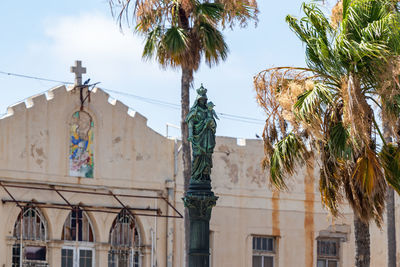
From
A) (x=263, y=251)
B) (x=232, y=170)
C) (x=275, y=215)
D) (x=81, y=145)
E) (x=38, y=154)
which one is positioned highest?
(x=81, y=145)

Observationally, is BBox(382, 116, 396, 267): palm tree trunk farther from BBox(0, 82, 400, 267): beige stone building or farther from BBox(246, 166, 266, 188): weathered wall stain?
BBox(246, 166, 266, 188): weathered wall stain

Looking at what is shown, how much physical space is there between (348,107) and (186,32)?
8.54m

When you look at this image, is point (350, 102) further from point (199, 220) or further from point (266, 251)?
point (266, 251)

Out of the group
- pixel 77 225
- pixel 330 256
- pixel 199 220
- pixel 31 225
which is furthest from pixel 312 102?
pixel 330 256

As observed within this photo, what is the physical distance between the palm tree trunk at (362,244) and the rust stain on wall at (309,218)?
11.3 metres

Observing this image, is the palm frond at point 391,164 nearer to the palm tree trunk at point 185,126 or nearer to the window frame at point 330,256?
the palm tree trunk at point 185,126

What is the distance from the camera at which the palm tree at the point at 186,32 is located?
30.6m

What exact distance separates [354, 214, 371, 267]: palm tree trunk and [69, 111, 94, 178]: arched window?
1055 centimetres

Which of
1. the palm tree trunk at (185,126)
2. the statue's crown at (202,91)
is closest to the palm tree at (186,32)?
the palm tree trunk at (185,126)

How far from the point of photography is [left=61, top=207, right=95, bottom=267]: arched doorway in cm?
3209

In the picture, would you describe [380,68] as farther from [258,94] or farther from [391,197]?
[391,197]

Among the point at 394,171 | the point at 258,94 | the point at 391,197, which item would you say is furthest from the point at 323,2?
the point at 391,197

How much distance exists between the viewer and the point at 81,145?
3284 centimetres

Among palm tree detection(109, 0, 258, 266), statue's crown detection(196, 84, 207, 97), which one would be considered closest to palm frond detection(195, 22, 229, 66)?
palm tree detection(109, 0, 258, 266)
